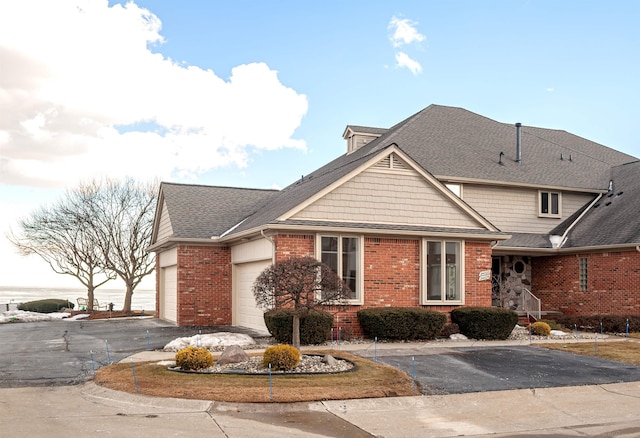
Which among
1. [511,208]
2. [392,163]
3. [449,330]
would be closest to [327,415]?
[449,330]

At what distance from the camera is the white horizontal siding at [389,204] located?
20453 mm

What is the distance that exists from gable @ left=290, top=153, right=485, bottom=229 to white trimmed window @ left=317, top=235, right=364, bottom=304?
2.15 feet

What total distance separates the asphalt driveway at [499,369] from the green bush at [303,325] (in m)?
2.03

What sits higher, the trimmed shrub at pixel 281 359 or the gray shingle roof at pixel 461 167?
the gray shingle roof at pixel 461 167

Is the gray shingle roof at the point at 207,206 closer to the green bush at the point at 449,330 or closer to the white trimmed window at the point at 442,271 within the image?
the white trimmed window at the point at 442,271

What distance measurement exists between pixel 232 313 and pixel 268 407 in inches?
553

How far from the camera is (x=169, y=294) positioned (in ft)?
90.6

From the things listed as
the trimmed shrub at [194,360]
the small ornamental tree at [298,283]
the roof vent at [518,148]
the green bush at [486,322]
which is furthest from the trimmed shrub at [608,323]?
the trimmed shrub at [194,360]

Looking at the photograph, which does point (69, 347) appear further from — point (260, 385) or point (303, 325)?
point (260, 385)

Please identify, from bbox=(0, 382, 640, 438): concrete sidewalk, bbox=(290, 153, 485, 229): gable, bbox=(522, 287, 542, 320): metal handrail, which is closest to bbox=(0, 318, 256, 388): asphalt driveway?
bbox=(0, 382, 640, 438): concrete sidewalk

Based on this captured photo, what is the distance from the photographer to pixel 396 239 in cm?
2100

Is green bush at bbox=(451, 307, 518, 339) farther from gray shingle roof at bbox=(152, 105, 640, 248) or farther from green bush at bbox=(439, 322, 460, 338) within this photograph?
gray shingle roof at bbox=(152, 105, 640, 248)

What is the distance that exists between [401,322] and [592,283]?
1099 centimetres

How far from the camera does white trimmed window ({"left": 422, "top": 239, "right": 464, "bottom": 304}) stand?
69.8ft
